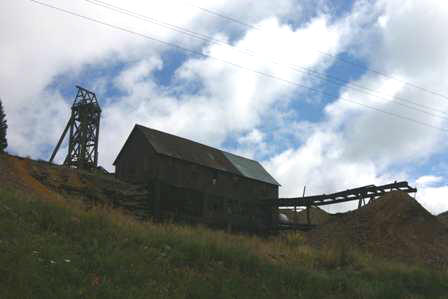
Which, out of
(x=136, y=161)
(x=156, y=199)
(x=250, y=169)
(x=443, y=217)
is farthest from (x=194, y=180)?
(x=443, y=217)

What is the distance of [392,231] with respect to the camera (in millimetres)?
22719

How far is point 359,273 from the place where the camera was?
14.7 meters

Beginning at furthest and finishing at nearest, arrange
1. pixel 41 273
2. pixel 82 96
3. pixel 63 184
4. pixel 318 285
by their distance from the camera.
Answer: pixel 82 96 < pixel 63 184 < pixel 318 285 < pixel 41 273

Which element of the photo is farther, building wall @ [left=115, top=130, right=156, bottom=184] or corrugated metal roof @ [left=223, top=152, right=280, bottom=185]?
corrugated metal roof @ [left=223, top=152, right=280, bottom=185]

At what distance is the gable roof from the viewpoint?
Result: 35906 millimetres

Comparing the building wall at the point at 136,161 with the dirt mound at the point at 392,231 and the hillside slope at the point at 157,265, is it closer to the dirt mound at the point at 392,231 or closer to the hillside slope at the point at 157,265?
the dirt mound at the point at 392,231

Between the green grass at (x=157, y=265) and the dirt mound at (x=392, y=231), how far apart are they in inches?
218

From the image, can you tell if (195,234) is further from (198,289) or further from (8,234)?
(8,234)

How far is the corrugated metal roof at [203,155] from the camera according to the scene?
35944 mm

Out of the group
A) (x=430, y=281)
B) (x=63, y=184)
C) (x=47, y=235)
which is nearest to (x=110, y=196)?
(x=63, y=184)

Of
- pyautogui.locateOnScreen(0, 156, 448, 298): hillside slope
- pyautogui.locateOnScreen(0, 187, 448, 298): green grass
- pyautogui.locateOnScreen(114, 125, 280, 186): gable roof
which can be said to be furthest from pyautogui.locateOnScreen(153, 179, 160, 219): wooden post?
pyautogui.locateOnScreen(0, 187, 448, 298): green grass

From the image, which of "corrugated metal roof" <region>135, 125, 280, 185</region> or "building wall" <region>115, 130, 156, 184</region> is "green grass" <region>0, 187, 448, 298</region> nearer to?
"building wall" <region>115, 130, 156, 184</region>

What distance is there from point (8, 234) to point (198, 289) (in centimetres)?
459

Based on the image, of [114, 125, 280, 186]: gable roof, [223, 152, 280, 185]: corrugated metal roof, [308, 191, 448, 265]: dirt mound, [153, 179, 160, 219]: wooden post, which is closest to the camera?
[308, 191, 448, 265]: dirt mound
